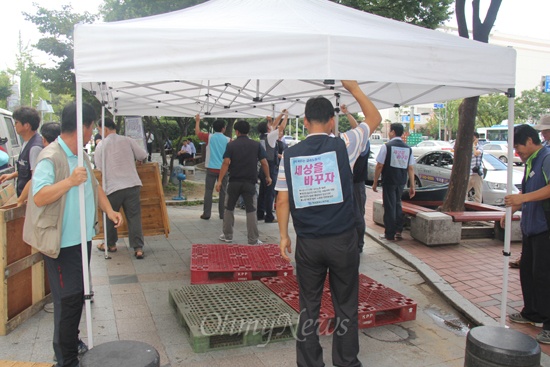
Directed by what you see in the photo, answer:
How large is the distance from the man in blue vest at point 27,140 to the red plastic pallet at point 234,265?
6.45 feet

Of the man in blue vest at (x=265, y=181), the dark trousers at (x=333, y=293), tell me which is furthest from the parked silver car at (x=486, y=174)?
the dark trousers at (x=333, y=293)

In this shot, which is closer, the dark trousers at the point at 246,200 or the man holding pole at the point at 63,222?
the man holding pole at the point at 63,222

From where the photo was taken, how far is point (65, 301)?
296 cm

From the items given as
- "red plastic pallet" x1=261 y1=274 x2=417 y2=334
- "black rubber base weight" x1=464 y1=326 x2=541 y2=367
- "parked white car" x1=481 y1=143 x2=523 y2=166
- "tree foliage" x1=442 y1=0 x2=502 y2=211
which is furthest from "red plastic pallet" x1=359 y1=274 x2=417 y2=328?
"parked white car" x1=481 y1=143 x2=523 y2=166

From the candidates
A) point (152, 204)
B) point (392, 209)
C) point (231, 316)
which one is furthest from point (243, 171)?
point (231, 316)

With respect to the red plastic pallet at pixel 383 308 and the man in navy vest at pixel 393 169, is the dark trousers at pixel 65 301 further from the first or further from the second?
the man in navy vest at pixel 393 169

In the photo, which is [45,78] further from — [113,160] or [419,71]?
[419,71]

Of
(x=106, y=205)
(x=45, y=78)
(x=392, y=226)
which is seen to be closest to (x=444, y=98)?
(x=392, y=226)

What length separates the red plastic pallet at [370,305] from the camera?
Result: 3938 millimetres

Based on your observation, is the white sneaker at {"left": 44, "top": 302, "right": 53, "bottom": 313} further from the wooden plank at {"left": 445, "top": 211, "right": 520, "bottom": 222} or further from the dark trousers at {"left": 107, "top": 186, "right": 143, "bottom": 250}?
the wooden plank at {"left": 445, "top": 211, "right": 520, "bottom": 222}

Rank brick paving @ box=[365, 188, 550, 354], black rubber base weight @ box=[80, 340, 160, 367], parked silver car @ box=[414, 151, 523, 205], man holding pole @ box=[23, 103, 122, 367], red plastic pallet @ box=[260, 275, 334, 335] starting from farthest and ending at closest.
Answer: parked silver car @ box=[414, 151, 523, 205], brick paving @ box=[365, 188, 550, 354], red plastic pallet @ box=[260, 275, 334, 335], man holding pole @ box=[23, 103, 122, 367], black rubber base weight @ box=[80, 340, 160, 367]

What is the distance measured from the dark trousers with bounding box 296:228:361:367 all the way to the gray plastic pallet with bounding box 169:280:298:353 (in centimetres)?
64

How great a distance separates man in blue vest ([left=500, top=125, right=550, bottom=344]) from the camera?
3838 mm

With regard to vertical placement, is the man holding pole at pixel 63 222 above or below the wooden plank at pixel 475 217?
above
